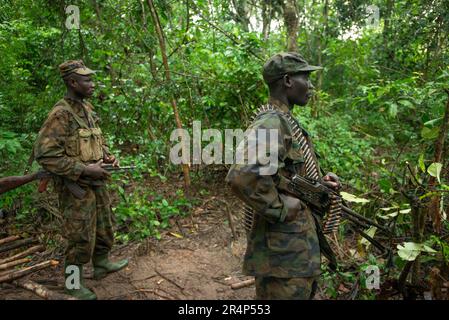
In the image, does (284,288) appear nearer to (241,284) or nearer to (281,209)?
(281,209)

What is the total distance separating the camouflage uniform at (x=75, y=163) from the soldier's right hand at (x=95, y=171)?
6 centimetres

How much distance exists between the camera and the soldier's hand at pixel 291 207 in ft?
7.52

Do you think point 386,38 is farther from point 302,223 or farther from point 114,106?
point 302,223

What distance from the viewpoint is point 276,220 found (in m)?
2.29

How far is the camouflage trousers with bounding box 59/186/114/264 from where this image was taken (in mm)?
3475

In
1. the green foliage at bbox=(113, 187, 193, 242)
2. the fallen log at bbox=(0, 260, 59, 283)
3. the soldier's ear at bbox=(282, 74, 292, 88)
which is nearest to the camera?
the soldier's ear at bbox=(282, 74, 292, 88)

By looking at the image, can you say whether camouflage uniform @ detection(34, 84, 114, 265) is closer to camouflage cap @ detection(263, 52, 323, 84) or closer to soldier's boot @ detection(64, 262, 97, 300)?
soldier's boot @ detection(64, 262, 97, 300)

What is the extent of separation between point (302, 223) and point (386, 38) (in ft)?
22.0

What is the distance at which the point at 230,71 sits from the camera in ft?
18.1

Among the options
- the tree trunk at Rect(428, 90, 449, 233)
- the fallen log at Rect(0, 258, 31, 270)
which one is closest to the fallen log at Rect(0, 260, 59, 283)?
the fallen log at Rect(0, 258, 31, 270)

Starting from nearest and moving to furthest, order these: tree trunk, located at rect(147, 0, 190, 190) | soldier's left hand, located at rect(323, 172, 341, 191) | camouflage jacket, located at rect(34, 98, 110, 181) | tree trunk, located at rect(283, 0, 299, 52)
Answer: soldier's left hand, located at rect(323, 172, 341, 191)
camouflage jacket, located at rect(34, 98, 110, 181)
tree trunk, located at rect(147, 0, 190, 190)
tree trunk, located at rect(283, 0, 299, 52)

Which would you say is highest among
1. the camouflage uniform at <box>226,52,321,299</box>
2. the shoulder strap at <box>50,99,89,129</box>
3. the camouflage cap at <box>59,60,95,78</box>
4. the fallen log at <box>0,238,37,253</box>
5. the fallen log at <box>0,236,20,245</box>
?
the camouflage cap at <box>59,60,95,78</box>

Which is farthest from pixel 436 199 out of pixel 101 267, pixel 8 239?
pixel 8 239

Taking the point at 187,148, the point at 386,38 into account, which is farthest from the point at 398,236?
the point at 386,38
